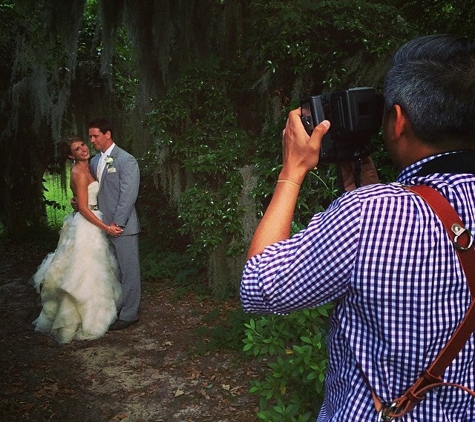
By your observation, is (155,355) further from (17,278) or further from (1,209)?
(1,209)

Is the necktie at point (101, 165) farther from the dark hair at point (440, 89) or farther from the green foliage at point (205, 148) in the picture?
the dark hair at point (440, 89)

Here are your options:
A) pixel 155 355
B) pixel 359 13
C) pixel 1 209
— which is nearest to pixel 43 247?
pixel 1 209

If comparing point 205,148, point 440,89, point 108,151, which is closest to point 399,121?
point 440,89

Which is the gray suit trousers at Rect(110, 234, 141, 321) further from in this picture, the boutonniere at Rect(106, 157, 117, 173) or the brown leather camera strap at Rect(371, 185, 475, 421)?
the brown leather camera strap at Rect(371, 185, 475, 421)

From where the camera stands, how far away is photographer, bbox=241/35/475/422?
3.24 feet

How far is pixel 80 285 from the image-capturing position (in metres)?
5.21

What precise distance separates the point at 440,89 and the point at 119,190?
453 cm

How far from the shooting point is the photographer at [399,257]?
987 mm

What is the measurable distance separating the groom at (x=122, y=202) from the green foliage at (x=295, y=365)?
9.05 feet

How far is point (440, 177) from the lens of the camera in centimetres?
104

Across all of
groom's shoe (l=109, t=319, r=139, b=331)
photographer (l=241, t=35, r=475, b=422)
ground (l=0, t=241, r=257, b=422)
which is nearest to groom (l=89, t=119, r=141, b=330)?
groom's shoe (l=109, t=319, r=139, b=331)

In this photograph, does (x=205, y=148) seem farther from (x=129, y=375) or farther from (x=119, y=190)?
(x=129, y=375)

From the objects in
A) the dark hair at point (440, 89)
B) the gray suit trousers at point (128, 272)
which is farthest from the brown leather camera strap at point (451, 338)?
the gray suit trousers at point (128, 272)

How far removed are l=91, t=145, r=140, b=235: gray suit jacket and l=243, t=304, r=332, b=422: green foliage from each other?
274 centimetres
